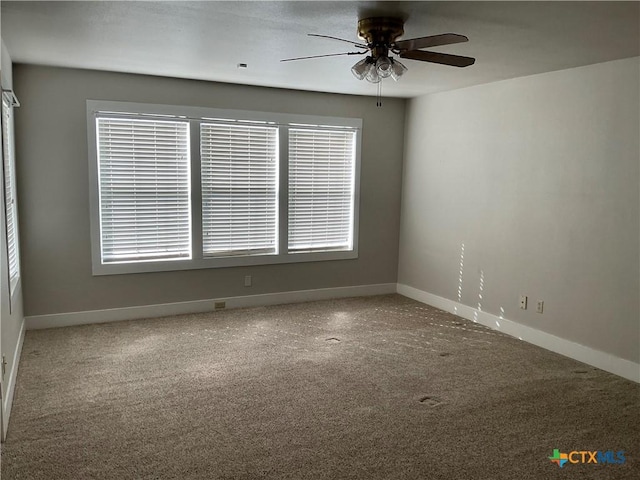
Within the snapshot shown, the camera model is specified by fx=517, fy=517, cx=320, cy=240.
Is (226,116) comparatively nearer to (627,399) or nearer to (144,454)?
(144,454)

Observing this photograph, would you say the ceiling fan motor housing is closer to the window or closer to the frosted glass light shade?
the frosted glass light shade

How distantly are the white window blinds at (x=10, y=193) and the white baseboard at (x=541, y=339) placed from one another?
4136mm

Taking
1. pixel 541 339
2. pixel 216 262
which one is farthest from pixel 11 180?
pixel 541 339

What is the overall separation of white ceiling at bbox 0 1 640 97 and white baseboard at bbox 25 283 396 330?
89.8 inches

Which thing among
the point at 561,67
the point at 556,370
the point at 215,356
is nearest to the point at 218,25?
the point at 215,356

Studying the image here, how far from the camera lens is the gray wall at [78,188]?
461 cm

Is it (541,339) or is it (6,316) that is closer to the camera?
(6,316)

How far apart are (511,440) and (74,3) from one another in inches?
135

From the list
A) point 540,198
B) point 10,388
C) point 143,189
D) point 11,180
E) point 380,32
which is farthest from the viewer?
point 143,189

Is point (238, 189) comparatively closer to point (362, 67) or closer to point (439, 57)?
point (362, 67)

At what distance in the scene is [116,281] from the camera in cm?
506

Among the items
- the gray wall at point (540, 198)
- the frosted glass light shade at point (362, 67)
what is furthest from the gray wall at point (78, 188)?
the frosted glass light shade at point (362, 67)

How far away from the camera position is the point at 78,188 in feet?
15.8

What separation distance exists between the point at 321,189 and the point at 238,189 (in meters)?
1.01
